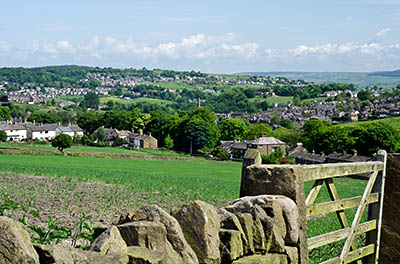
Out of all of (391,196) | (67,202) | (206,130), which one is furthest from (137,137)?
(391,196)

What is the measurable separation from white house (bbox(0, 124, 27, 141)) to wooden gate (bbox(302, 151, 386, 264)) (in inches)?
4575

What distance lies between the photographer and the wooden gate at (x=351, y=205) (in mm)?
5542

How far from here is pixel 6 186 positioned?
78.0ft

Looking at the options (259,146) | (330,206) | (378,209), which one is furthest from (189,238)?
(259,146)

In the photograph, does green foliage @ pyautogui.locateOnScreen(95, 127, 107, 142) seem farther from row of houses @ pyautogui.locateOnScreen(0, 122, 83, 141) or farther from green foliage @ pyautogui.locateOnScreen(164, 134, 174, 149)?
green foliage @ pyautogui.locateOnScreen(164, 134, 174, 149)

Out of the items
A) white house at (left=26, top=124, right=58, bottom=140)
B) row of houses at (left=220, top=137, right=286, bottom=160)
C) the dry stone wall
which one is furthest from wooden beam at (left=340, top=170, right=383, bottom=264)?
white house at (left=26, top=124, right=58, bottom=140)

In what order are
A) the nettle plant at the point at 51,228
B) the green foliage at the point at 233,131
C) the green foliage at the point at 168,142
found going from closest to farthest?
the nettle plant at the point at 51,228 → the green foliage at the point at 168,142 → the green foliage at the point at 233,131

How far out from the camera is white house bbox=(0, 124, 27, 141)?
114m

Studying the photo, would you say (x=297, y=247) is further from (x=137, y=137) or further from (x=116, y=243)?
(x=137, y=137)

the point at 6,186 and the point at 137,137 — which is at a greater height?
the point at 6,186

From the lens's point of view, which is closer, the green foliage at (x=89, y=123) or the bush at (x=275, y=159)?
the bush at (x=275, y=159)

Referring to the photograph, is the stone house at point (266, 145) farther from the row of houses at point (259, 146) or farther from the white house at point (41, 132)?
the white house at point (41, 132)

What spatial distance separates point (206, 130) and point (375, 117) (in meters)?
71.9

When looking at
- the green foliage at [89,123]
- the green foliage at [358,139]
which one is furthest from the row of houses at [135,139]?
the green foliage at [358,139]
